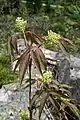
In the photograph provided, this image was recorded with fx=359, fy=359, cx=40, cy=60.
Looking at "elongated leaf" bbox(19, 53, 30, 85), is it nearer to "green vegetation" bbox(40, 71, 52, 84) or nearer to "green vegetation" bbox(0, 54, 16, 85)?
"green vegetation" bbox(40, 71, 52, 84)

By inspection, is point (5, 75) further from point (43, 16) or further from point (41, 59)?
point (43, 16)

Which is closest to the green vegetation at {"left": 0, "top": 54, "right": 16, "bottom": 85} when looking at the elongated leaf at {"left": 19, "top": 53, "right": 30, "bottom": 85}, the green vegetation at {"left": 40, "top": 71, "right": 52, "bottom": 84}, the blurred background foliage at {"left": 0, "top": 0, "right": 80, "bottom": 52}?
the blurred background foliage at {"left": 0, "top": 0, "right": 80, "bottom": 52}

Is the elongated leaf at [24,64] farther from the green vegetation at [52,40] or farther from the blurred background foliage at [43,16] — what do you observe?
the blurred background foliage at [43,16]

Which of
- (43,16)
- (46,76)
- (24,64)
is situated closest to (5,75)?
(46,76)

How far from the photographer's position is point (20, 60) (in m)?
1.86

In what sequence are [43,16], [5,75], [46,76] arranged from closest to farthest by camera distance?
1. [46,76]
2. [5,75]
3. [43,16]

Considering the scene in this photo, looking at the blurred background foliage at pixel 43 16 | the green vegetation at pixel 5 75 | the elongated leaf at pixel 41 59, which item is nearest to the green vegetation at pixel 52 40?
the elongated leaf at pixel 41 59

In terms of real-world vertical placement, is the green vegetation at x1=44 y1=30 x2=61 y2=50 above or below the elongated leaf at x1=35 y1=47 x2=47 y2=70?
above

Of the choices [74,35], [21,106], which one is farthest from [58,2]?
[21,106]

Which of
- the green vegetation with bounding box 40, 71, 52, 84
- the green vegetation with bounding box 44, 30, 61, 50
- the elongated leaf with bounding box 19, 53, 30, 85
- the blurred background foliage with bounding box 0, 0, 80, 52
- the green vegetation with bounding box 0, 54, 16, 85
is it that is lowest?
the blurred background foliage with bounding box 0, 0, 80, 52

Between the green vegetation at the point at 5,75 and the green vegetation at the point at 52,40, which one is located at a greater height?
the green vegetation at the point at 52,40

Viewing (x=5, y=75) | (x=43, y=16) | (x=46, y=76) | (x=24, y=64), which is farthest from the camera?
(x=43, y=16)

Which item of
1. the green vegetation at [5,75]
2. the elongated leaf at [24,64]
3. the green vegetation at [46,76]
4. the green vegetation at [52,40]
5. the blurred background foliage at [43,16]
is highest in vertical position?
the green vegetation at [52,40]

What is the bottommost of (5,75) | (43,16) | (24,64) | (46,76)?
(43,16)
